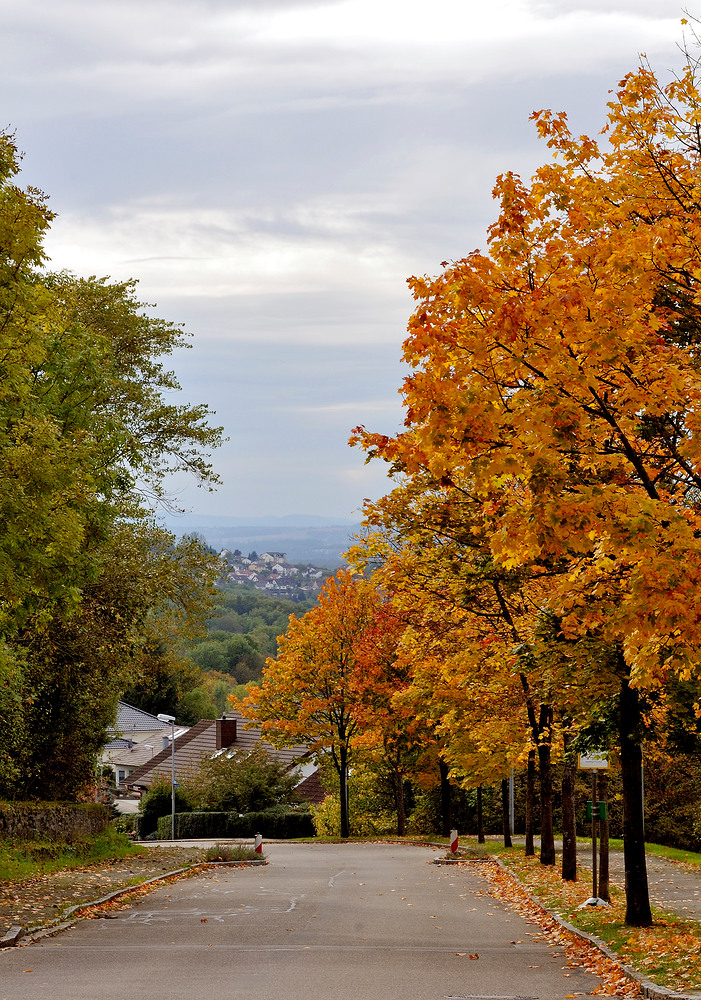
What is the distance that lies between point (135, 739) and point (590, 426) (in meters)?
97.5

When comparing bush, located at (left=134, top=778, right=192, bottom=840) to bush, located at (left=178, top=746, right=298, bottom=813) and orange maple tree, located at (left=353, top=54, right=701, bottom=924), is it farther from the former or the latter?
orange maple tree, located at (left=353, top=54, right=701, bottom=924)

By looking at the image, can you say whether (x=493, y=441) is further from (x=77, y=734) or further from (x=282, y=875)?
(x=77, y=734)

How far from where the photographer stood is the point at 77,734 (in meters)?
28.3

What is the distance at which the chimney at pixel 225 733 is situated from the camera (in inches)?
2640

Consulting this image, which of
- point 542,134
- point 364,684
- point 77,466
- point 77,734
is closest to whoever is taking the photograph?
point 542,134

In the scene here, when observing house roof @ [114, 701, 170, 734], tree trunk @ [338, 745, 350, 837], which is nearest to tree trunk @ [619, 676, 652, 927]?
tree trunk @ [338, 745, 350, 837]

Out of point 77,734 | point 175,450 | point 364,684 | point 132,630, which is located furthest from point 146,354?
point 364,684

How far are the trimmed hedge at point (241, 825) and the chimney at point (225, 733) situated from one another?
663 inches

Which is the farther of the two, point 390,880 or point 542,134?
point 390,880

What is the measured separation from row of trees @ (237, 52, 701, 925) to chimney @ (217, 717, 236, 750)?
52.3 metres

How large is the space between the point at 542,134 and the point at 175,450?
17892 mm

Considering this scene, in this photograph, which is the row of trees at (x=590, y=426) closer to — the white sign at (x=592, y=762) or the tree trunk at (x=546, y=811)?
the white sign at (x=592, y=762)

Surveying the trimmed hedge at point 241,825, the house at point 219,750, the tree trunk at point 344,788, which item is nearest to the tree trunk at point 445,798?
the tree trunk at point 344,788

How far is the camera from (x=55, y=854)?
78.4 feet
